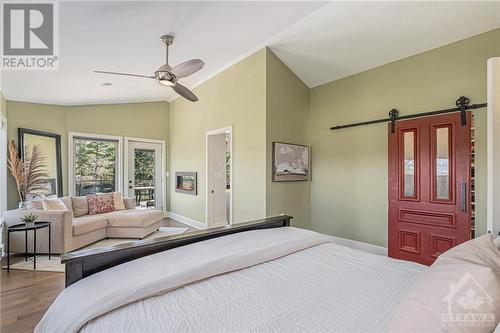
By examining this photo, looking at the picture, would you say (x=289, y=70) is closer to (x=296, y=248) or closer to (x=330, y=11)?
(x=330, y=11)

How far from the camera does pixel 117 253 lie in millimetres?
1494

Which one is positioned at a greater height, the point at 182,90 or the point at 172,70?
the point at 172,70

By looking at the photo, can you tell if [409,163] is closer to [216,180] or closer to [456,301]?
[456,301]

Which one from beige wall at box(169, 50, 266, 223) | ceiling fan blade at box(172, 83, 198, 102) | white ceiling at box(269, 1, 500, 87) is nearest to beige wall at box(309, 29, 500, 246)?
white ceiling at box(269, 1, 500, 87)

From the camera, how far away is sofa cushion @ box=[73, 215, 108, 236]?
394 centimetres

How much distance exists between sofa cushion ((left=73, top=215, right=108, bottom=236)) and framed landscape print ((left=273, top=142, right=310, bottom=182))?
10.0 feet

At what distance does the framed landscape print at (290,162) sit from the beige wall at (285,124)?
0.08 meters

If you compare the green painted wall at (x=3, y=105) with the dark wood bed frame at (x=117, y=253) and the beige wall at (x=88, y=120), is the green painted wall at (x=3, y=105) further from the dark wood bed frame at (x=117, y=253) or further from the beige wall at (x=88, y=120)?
the dark wood bed frame at (x=117, y=253)

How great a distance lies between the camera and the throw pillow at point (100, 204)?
479 centimetres

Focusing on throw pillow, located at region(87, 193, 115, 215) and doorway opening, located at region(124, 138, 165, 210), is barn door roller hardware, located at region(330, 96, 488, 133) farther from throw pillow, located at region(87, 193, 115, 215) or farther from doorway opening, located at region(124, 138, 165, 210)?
doorway opening, located at region(124, 138, 165, 210)

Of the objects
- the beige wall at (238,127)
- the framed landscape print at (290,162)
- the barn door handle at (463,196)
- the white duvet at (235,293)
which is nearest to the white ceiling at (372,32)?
the beige wall at (238,127)

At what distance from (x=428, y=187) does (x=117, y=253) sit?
3.47 meters

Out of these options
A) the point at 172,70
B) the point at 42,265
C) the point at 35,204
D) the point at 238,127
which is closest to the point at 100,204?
the point at 35,204

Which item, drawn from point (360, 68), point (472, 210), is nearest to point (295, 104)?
point (360, 68)
